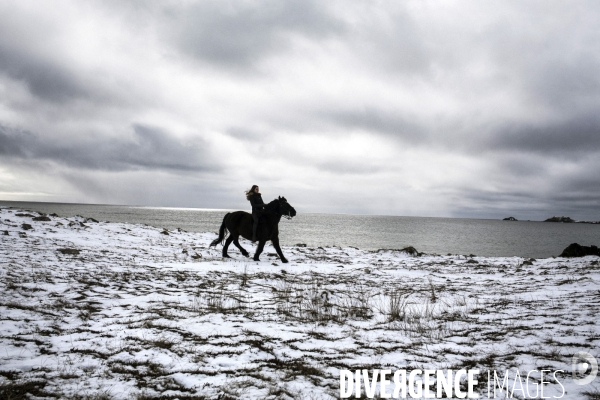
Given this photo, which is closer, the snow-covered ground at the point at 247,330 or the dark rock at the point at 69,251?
the snow-covered ground at the point at 247,330

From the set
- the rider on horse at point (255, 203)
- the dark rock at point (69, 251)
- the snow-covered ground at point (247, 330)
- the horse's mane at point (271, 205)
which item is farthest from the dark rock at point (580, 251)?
the dark rock at point (69, 251)

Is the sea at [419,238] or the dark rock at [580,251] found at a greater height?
the dark rock at [580,251]

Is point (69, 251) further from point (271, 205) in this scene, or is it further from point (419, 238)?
point (419, 238)

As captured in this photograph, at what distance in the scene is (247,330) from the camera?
454 centimetres

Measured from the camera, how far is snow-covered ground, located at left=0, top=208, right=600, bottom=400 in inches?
118

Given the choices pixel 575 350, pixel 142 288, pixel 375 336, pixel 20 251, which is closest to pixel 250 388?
pixel 375 336

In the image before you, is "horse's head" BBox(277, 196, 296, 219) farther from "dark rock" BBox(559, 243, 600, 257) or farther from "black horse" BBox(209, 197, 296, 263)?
"dark rock" BBox(559, 243, 600, 257)

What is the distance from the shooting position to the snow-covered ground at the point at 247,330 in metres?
3.01

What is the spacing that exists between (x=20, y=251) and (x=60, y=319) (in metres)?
6.93

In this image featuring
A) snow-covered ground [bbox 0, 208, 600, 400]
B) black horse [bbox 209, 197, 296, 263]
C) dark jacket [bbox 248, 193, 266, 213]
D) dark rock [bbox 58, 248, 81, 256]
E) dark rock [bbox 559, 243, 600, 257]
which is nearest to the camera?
snow-covered ground [bbox 0, 208, 600, 400]

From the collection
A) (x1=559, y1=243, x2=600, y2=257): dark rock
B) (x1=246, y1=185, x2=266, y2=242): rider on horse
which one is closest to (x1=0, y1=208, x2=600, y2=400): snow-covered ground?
(x1=246, y1=185, x2=266, y2=242): rider on horse

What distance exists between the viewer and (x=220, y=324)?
477 centimetres

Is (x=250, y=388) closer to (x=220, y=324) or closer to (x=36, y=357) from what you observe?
(x=220, y=324)

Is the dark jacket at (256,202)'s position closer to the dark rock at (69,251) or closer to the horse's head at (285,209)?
the horse's head at (285,209)
